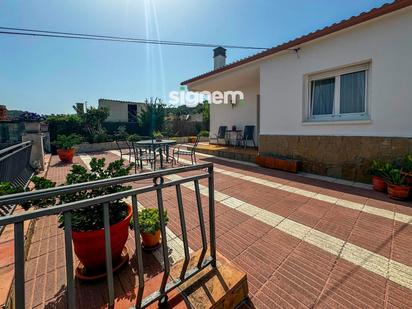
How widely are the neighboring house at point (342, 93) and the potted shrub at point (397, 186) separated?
709 millimetres

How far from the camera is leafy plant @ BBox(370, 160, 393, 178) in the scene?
13.4 ft

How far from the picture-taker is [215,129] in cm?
1116

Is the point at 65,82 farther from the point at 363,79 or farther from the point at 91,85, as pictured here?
the point at 363,79

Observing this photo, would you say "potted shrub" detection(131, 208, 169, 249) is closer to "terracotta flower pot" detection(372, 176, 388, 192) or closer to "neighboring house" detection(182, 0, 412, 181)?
"terracotta flower pot" detection(372, 176, 388, 192)

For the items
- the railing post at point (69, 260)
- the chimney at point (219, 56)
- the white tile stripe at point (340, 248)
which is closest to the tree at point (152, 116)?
the chimney at point (219, 56)

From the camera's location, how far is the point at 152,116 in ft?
48.2

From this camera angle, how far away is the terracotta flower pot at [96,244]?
1.63 m

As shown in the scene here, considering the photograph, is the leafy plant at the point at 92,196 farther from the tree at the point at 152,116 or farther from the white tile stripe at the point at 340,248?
the tree at the point at 152,116

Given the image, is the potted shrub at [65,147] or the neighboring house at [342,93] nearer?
the neighboring house at [342,93]

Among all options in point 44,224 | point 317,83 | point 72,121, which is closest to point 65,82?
point 72,121

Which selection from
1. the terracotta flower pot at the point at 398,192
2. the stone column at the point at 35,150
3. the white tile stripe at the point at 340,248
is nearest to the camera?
the white tile stripe at the point at 340,248

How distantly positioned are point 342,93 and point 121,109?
17278 millimetres

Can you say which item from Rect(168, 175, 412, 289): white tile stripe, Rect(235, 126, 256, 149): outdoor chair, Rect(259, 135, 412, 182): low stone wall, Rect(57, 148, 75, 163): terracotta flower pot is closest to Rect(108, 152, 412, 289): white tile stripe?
Rect(168, 175, 412, 289): white tile stripe

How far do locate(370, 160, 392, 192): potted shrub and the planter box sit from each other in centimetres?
175
